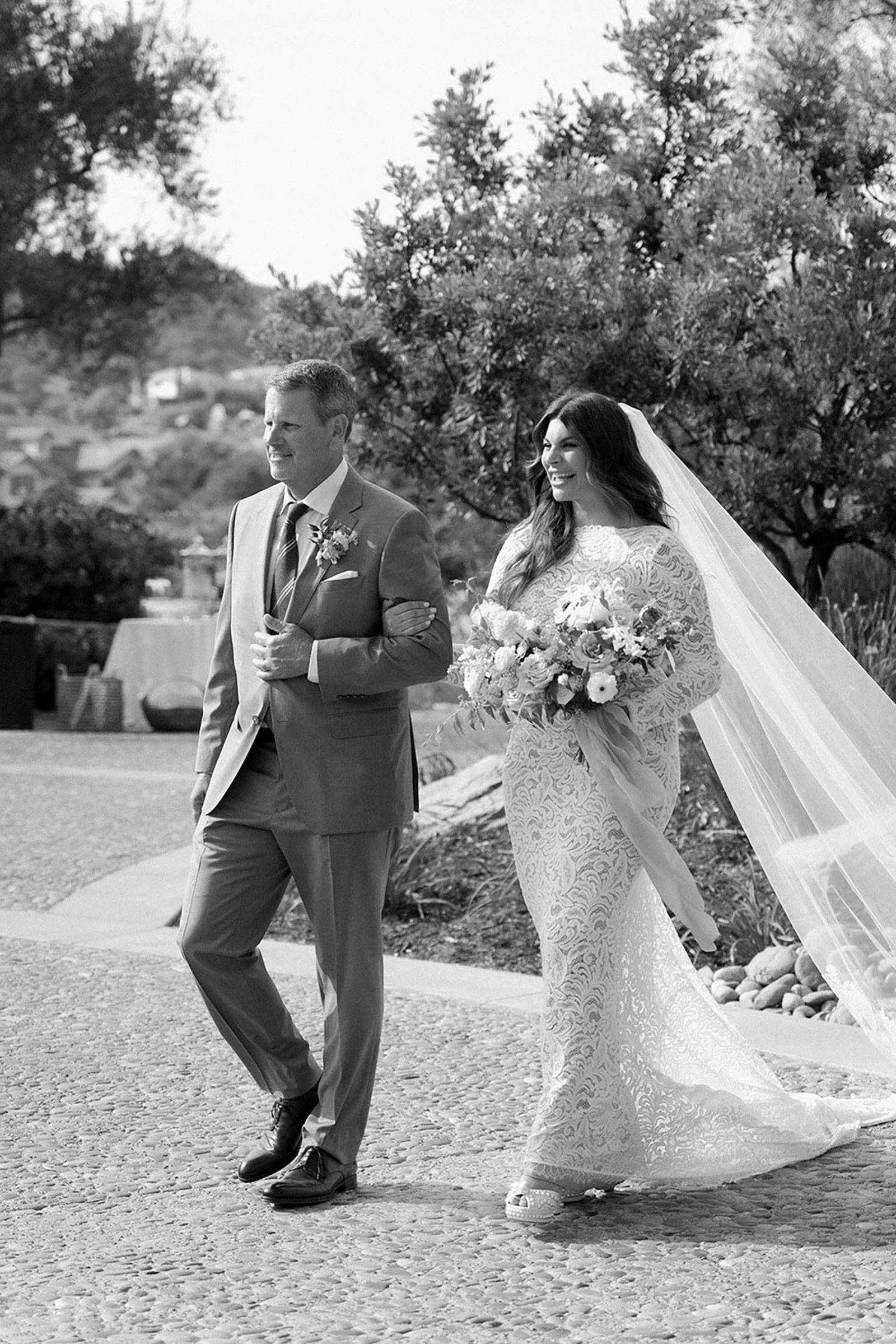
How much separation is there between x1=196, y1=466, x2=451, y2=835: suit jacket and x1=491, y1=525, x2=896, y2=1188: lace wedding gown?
1.10ft

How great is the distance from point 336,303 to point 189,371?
394 ft

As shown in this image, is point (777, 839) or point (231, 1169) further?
point (777, 839)

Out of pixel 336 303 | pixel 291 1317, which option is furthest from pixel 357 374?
pixel 291 1317

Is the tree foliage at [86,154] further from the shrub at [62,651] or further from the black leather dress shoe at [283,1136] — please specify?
the black leather dress shoe at [283,1136]

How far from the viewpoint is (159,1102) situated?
16.2ft

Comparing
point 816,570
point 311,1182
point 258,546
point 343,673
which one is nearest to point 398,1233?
point 311,1182

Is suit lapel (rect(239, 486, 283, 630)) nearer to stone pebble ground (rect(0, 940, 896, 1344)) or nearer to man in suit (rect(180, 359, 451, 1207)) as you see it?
man in suit (rect(180, 359, 451, 1207))

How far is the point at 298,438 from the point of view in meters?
4.12

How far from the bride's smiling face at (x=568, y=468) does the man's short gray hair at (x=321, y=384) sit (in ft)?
1.76

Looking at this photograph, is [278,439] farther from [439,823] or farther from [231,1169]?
[439,823]

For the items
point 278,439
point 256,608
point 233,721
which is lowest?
point 233,721

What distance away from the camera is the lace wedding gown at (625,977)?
13.3 feet

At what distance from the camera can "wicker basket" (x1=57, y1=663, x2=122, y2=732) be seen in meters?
19.7

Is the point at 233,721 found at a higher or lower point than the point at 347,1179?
higher
